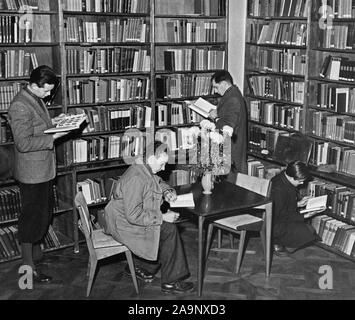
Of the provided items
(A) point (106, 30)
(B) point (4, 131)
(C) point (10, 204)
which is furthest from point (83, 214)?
(A) point (106, 30)

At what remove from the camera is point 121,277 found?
515 cm

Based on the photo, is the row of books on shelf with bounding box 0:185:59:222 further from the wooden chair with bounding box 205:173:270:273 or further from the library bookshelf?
the wooden chair with bounding box 205:173:270:273

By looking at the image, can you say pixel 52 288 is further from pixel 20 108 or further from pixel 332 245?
pixel 332 245

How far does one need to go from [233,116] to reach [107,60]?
59.0 inches

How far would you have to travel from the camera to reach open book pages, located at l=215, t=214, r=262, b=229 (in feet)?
16.9

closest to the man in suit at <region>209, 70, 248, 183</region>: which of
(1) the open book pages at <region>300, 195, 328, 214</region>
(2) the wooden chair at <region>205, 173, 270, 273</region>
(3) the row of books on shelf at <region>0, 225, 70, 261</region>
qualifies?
(2) the wooden chair at <region>205, 173, 270, 273</region>

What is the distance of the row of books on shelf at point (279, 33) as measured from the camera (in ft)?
20.0

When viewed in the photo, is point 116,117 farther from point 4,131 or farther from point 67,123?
point 4,131

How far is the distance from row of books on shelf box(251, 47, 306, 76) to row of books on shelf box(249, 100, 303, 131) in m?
0.42

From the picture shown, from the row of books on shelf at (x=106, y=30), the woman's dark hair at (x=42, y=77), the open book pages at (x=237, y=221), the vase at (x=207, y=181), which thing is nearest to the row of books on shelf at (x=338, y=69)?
the open book pages at (x=237, y=221)

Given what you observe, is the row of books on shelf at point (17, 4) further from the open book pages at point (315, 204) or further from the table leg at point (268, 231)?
the open book pages at point (315, 204)
